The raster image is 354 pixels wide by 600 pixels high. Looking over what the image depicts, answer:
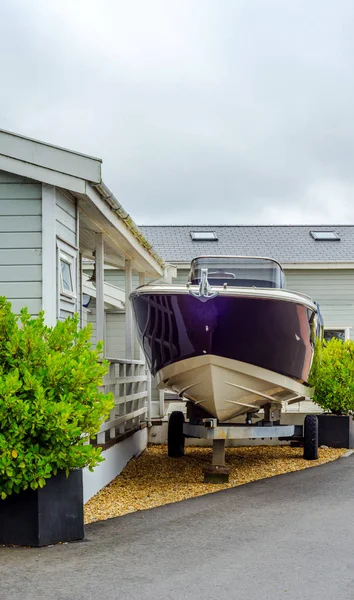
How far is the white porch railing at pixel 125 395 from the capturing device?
9.31 m

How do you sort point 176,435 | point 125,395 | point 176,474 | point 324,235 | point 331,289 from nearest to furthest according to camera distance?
point 176,474, point 125,395, point 176,435, point 331,289, point 324,235

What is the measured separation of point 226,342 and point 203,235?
14.0 m

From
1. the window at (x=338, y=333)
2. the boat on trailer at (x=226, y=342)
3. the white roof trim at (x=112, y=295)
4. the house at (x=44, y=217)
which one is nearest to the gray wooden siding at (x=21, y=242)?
the house at (x=44, y=217)

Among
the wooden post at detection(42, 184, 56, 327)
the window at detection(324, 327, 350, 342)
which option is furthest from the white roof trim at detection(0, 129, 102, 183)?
the window at detection(324, 327, 350, 342)

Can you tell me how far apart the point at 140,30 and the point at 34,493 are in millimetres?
11530

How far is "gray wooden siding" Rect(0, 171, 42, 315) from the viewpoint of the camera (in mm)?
7195

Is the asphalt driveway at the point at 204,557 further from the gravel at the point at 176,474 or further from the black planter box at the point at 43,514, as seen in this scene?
the gravel at the point at 176,474

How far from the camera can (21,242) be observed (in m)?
7.25

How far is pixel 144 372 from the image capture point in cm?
1301

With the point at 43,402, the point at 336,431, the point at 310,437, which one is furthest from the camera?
the point at 336,431

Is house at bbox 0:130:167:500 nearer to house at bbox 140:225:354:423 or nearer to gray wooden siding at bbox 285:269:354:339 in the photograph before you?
house at bbox 140:225:354:423

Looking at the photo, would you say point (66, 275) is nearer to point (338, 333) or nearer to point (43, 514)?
point (43, 514)

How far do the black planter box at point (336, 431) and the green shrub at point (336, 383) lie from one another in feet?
0.99

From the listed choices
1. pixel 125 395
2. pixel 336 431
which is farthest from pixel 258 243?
pixel 125 395
